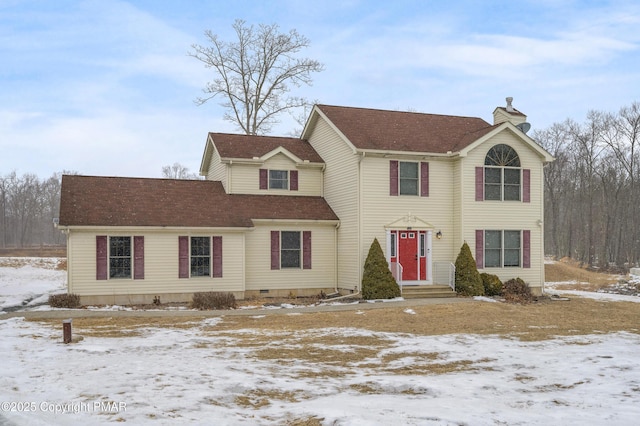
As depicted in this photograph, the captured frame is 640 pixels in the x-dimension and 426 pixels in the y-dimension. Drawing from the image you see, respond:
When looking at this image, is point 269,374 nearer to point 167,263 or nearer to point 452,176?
point 167,263

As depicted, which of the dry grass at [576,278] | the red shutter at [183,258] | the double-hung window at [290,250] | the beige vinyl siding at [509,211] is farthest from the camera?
the dry grass at [576,278]

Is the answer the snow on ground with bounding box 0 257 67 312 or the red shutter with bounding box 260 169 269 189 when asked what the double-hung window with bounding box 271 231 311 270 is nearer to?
the red shutter with bounding box 260 169 269 189

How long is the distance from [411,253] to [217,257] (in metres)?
7.23

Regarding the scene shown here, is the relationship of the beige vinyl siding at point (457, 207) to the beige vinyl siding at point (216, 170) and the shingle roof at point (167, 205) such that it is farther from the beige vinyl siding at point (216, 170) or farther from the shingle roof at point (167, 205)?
the beige vinyl siding at point (216, 170)

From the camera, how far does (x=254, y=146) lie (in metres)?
24.1

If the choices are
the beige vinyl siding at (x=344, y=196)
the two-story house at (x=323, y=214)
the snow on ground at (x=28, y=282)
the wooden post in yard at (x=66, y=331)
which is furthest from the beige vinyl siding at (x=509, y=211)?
the snow on ground at (x=28, y=282)

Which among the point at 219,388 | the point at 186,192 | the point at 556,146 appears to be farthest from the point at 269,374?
the point at 556,146

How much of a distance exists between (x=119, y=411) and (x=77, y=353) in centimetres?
425

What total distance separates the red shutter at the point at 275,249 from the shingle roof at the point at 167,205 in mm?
750

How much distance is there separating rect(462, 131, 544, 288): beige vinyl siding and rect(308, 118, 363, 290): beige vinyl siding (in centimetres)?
421

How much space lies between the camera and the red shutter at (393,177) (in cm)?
2186

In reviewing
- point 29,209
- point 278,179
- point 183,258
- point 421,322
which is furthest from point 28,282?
point 29,209

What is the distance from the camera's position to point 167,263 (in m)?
20.4

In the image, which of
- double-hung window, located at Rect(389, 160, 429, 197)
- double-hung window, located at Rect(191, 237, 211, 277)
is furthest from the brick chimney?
double-hung window, located at Rect(191, 237, 211, 277)
